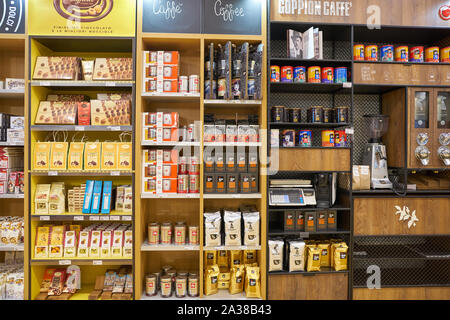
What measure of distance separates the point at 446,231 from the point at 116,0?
3788 millimetres

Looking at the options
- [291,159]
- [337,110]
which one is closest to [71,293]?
[291,159]

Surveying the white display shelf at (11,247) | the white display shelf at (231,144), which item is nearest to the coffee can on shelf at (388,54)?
the white display shelf at (231,144)

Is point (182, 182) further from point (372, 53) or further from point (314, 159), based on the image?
point (372, 53)

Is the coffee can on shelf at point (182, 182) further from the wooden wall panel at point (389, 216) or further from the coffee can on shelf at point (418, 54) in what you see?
the coffee can on shelf at point (418, 54)

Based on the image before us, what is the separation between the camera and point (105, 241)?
2816mm

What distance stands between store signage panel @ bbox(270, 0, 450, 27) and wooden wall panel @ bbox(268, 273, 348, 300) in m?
2.42

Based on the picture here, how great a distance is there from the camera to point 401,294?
2889mm

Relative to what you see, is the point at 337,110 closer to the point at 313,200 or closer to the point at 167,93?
the point at 313,200

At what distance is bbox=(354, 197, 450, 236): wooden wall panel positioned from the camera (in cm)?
289

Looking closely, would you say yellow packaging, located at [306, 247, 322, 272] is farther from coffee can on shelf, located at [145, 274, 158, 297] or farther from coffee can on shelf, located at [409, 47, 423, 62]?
coffee can on shelf, located at [409, 47, 423, 62]

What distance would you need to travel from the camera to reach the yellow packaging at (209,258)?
2998 mm

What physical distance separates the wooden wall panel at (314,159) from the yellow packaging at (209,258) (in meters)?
1.08

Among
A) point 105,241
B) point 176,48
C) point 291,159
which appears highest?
point 176,48

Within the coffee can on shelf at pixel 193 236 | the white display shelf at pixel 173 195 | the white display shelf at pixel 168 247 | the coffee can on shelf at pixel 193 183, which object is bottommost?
the white display shelf at pixel 168 247
